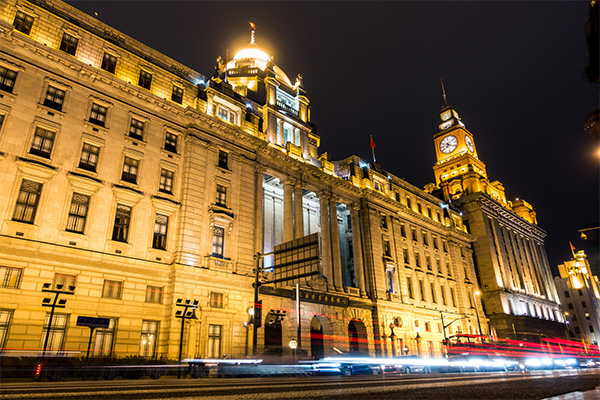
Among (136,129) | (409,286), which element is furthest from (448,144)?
(136,129)

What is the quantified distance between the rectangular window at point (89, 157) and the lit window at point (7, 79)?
17.5ft

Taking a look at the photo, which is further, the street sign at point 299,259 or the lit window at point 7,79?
Result: the lit window at point 7,79

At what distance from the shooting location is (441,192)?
79.5 m

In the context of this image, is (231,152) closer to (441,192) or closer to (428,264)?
(428,264)

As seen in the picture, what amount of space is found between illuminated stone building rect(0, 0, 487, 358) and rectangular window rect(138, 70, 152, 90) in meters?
0.11

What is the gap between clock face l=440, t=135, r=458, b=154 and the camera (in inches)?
3834

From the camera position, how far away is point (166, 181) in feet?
98.9

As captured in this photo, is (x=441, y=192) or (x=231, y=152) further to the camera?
(x=441, y=192)

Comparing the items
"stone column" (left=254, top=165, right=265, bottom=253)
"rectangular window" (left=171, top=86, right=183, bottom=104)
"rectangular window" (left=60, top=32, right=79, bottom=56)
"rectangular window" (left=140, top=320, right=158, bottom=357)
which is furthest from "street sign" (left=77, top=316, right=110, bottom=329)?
"rectangular window" (left=171, top=86, right=183, bottom=104)

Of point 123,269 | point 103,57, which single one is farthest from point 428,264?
point 103,57

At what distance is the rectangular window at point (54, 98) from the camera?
2578cm

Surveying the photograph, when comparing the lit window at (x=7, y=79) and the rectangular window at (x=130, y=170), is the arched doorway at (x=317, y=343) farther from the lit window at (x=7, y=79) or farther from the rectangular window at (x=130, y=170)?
the lit window at (x=7, y=79)

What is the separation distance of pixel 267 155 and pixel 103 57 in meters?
16.0

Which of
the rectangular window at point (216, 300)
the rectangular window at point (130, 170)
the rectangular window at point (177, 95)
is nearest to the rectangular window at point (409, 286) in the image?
the rectangular window at point (216, 300)
